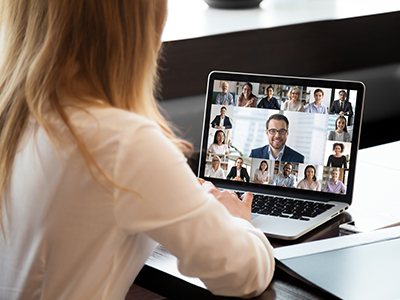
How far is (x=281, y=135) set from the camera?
109 centimetres

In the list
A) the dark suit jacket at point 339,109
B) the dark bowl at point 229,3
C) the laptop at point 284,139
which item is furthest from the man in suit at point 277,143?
the dark bowl at point 229,3

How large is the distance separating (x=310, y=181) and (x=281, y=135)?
12 centimetres

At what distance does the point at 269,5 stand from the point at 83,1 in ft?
5.99

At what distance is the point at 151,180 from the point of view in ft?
1.77

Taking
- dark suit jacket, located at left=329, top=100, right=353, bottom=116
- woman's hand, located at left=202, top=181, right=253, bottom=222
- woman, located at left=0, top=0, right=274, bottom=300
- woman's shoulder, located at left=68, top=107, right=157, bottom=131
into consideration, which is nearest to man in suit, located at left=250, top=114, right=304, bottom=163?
dark suit jacket, located at left=329, top=100, right=353, bottom=116

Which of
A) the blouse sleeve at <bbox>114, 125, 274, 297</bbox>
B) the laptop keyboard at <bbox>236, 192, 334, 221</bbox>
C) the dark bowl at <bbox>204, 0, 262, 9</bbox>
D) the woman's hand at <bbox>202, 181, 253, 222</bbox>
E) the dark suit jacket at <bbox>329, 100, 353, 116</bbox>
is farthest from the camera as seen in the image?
the dark bowl at <bbox>204, 0, 262, 9</bbox>

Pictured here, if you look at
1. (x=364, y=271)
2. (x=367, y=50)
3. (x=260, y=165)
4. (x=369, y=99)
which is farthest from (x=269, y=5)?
(x=364, y=271)

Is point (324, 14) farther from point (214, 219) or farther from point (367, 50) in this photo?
point (214, 219)

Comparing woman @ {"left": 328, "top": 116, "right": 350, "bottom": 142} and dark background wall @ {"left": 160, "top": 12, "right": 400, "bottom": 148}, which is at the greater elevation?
dark background wall @ {"left": 160, "top": 12, "right": 400, "bottom": 148}

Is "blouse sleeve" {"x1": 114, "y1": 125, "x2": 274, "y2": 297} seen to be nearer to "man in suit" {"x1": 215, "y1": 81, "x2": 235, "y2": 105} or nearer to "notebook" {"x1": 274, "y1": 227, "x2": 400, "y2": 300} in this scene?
"notebook" {"x1": 274, "y1": 227, "x2": 400, "y2": 300}

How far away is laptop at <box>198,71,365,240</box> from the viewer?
3.43ft

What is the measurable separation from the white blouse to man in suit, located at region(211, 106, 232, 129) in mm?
495

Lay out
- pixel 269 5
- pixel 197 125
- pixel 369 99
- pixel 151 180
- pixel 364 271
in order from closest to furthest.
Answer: pixel 151 180 → pixel 364 271 → pixel 197 125 → pixel 269 5 → pixel 369 99

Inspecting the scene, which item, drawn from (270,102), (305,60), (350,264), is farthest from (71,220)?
(305,60)
